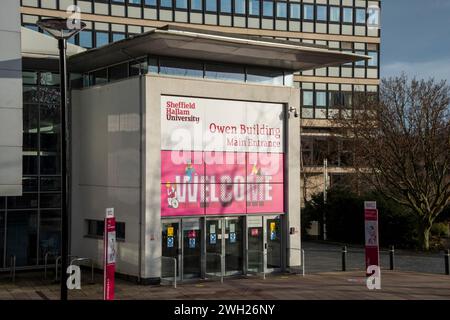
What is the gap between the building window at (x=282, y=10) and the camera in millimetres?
59984

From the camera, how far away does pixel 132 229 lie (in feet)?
60.8

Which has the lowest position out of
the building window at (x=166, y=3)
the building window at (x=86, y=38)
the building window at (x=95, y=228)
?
the building window at (x=95, y=228)

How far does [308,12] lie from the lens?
200 ft

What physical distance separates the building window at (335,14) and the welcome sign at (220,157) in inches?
1690

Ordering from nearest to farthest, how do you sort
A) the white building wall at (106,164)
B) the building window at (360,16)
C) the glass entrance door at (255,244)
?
1. the white building wall at (106,164)
2. the glass entrance door at (255,244)
3. the building window at (360,16)

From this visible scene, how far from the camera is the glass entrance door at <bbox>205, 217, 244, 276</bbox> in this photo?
762 inches

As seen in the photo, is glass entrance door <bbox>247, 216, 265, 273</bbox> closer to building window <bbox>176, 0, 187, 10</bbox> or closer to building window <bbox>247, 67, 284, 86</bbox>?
building window <bbox>247, 67, 284, 86</bbox>

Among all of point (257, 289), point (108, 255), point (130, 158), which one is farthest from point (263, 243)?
point (108, 255)

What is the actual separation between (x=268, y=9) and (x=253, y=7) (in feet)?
4.86

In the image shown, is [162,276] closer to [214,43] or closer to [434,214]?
[214,43]

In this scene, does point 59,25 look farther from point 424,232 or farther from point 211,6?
point 211,6

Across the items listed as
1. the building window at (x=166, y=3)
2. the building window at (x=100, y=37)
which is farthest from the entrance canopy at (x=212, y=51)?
the building window at (x=166, y=3)

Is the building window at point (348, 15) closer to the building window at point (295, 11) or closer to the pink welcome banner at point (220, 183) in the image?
the building window at point (295, 11)

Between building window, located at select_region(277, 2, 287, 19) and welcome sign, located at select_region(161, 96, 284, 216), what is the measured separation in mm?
40868
